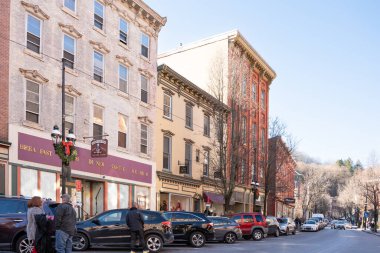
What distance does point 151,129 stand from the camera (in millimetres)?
30219

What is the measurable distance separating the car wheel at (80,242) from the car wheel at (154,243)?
1.99 m

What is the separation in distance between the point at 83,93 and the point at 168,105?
30.7ft

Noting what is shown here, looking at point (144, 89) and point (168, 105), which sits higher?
point (144, 89)

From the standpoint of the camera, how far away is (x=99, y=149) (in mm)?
22375

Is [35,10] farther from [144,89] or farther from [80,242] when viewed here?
[80,242]

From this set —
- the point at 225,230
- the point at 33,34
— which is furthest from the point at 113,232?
the point at 33,34

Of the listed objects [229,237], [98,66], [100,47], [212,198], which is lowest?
[229,237]

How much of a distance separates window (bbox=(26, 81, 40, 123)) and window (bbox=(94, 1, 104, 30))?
6.11 metres

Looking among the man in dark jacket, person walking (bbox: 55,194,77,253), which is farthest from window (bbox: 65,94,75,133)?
person walking (bbox: 55,194,77,253)

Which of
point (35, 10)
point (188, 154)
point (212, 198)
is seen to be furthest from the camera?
point (212, 198)

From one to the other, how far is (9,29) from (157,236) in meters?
10.4

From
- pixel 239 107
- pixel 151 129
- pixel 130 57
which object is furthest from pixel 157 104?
pixel 239 107

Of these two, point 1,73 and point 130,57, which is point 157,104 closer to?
point 130,57

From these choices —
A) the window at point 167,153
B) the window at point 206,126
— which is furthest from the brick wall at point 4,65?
the window at point 206,126
